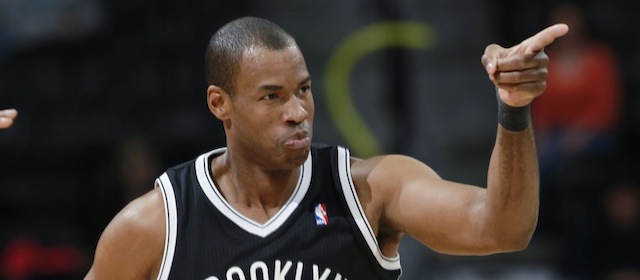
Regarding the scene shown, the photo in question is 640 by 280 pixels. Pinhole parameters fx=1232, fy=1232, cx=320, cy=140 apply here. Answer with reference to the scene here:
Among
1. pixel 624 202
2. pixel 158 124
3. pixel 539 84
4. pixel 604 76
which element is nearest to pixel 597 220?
pixel 624 202

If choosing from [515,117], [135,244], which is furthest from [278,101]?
[515,117]

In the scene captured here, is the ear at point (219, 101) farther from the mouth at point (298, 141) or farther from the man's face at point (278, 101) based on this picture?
the mouth at point (298, 141)

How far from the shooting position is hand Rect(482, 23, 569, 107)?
Result: 3.85 m

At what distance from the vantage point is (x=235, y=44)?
4633 millimetres

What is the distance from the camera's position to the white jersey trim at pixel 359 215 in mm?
4660

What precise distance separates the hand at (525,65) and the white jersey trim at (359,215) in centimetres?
96

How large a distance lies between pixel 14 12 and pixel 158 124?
1.78 m

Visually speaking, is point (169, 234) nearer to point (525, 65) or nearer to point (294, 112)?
point (294, 112)

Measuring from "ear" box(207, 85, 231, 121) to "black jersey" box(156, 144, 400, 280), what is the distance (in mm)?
301

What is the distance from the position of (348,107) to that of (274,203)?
5.20m

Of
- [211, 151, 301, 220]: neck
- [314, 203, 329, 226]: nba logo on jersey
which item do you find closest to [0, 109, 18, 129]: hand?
[211, 151, 301, 220]: neck

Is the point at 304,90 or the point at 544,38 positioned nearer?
the point at 544,38

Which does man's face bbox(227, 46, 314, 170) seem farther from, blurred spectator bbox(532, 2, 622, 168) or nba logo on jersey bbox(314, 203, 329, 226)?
blurred spectator bbox(532, 2, 622, 168)

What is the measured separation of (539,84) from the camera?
3.90 metres
